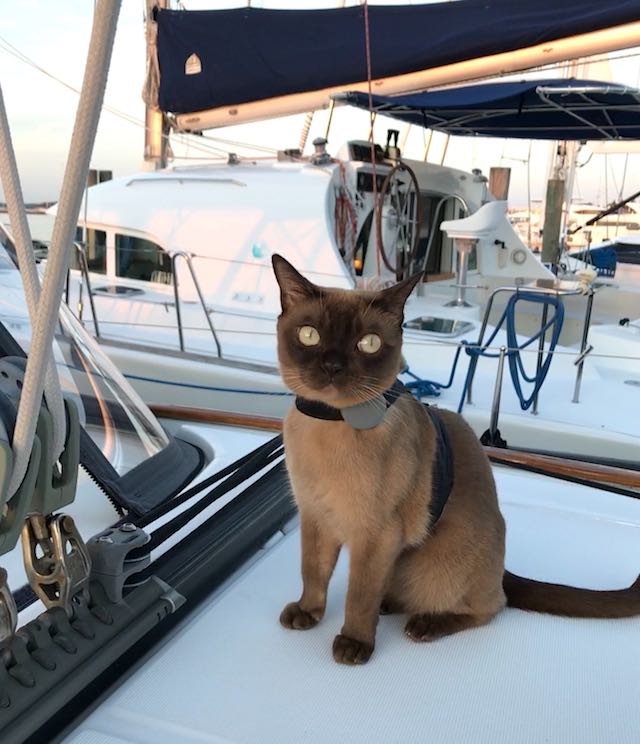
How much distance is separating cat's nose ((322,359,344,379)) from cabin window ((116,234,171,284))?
16.7 ft

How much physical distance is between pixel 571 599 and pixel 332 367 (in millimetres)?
658

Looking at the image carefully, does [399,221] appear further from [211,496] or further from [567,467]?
[211,496]

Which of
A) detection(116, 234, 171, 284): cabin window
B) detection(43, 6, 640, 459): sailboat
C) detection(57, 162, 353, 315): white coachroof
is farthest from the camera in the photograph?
detection(116, 234, 171, 284): cabin window

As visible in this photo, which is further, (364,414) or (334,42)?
(334,42)

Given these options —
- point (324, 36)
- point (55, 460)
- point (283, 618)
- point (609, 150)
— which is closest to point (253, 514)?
point (283, 618)

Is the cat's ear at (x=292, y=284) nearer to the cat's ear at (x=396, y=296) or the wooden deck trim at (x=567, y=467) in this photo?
the cat's ear at (x=396, y=296)

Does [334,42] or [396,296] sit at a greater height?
[334,42]

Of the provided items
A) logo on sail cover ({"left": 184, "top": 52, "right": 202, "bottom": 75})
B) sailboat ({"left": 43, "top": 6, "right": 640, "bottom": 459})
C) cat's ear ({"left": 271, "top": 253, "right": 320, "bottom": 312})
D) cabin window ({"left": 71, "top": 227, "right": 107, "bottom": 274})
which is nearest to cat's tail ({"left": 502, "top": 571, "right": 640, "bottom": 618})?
cat's ear ({"left": 271, "top": 253, "right": 320, "bottom": 312})

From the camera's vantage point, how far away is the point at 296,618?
3.99 ft

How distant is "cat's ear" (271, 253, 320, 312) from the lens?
45.6 inches

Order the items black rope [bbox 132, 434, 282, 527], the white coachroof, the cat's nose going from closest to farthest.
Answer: the cat's nose
black rope [bbox 132, 434, 282, 527]
the white coachroof

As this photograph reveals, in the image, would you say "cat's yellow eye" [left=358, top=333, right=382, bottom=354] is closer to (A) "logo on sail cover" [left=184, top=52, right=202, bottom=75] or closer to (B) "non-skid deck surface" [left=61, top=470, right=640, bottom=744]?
(B) "non-skid deck surface" [left=61, top=470, right=640, bottom=744]

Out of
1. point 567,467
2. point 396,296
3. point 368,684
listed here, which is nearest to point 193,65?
point 567,467

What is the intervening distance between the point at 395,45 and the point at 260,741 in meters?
5.08
